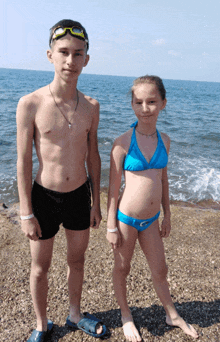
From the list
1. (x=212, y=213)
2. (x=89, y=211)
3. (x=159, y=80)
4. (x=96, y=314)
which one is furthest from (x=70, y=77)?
(x=212, y=213)

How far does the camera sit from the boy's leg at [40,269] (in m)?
2.39

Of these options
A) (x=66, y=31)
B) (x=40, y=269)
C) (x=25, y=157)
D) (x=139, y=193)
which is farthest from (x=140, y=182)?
(x=66, y=31)

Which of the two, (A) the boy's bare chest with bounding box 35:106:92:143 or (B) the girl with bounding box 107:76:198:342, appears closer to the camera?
(A) the boy's bare chest with bounding box 35:106:92:143

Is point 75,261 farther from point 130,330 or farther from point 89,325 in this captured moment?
point 130,330

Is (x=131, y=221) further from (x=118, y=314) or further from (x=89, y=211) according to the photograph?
(x=118, y=314)

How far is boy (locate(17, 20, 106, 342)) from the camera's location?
2188mm

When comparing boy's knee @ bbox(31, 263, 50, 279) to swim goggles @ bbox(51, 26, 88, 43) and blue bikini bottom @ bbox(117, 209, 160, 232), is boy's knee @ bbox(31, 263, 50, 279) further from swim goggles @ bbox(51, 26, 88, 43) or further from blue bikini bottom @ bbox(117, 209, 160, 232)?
swim goggles @ bbox(51, 26, 88, 43)

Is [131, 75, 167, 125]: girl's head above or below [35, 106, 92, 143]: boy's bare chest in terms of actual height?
above

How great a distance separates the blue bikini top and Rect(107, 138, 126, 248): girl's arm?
0.06 m

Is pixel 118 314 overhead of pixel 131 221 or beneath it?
beneath

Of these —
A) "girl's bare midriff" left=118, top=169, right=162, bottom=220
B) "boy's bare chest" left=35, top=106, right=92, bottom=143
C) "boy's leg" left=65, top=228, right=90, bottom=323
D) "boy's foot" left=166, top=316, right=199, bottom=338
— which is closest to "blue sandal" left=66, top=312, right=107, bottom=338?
"boy's leg" left=65, top=228, right=90, bottom=323

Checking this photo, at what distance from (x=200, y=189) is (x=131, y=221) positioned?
236 inches

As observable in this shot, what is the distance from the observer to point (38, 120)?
7.27 feet

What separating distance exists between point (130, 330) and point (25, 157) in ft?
6.52
